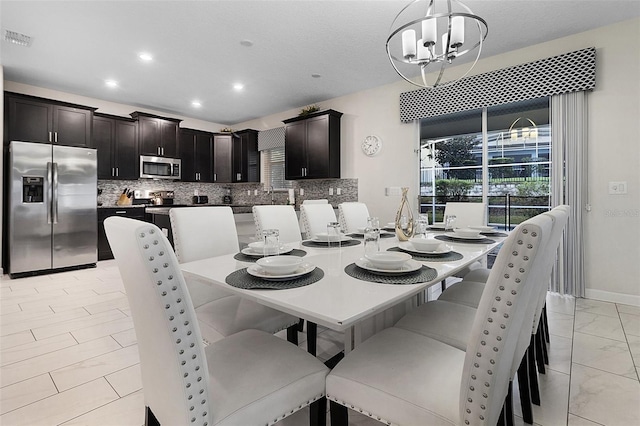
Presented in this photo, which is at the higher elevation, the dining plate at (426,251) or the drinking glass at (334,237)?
Answer: the drinking glass at (334,237)

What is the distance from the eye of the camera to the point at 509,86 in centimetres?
353

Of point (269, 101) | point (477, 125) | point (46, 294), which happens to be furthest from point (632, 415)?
point (269, 101)

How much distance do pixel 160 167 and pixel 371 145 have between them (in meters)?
3.82

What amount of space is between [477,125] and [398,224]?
276 cm

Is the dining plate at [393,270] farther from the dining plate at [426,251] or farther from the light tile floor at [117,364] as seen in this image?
the light tile floor at [117,364]

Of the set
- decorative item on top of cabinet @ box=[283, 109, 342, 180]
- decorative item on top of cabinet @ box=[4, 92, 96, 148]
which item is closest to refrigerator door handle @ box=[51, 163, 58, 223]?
decorative item on top of cabinet @ box=[4, 92, 96, 148]

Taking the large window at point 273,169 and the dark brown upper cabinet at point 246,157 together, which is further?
the dark brown upper cabinet at point 246,157

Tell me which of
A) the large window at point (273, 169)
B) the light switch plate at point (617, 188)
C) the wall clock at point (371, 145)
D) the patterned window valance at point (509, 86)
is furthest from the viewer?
the large window at point (273, 169)

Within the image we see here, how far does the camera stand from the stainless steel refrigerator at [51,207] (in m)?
4.01

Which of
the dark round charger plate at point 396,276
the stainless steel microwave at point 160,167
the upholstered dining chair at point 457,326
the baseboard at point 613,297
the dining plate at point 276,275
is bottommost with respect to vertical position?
the baseboard at point 613,297

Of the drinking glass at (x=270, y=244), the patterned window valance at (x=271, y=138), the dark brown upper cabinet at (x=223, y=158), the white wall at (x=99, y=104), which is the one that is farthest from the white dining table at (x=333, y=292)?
the dark brown upper cabinet at (x=223, y=158)

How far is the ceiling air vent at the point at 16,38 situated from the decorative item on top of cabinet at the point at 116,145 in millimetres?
1802

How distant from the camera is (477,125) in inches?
158

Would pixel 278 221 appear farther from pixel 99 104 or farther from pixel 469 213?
pixel 99 104
